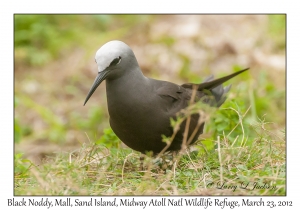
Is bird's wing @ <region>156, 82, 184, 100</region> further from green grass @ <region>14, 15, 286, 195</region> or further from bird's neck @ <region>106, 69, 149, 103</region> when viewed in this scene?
green grass @ <region>14, 15, 286, 195</region>

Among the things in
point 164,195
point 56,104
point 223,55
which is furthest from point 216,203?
point 223,55

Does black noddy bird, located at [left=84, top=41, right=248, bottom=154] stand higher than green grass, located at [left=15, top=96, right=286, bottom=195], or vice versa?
black noddy bird, located at [left=84, top=41, right=248, bottom=154]

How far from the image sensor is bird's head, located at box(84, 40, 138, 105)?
192 inches

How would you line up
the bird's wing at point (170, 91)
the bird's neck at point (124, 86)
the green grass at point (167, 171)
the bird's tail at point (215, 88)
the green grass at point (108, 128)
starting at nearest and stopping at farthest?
the green grass at point (167, 171) < the green grass at point (108, 128) < the bird's neck at point (124, 86) < the bird's wing at point (170, 91) < the bird's tail at point (215, 88)

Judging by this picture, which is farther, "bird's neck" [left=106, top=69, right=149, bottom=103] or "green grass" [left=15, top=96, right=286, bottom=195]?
"bird's neck" [left=106, top=69, right=149, bottom=103]

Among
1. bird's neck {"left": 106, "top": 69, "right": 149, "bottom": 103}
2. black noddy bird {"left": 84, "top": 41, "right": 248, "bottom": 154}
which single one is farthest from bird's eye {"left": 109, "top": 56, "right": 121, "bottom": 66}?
bird's neck {"left": 106, "top": 69, "right": 149, "bottom": 103}

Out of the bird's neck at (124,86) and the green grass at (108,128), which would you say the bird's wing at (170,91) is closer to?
the bird's neck at (124,86)

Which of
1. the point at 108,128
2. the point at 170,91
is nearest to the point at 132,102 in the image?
the point at 170,91

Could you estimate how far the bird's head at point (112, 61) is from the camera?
4.88 metres

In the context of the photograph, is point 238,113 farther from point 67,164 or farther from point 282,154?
point 67,164

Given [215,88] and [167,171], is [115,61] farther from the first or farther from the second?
[215,88]

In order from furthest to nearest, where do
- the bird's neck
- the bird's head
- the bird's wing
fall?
the bird's wing
the bird's neck
the bird's head

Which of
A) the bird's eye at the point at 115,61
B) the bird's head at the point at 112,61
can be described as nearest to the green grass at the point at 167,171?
the bird's head at the point at 112,61

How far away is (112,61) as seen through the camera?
4.92 m
